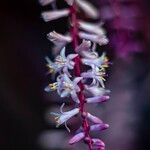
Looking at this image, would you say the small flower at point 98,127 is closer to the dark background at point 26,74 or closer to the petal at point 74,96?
the petal at point 74,96

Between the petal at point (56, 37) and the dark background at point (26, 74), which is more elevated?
the petal at point (56, 37)

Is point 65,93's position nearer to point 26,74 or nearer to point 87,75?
point 87,75

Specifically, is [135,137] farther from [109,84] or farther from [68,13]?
[68,13]

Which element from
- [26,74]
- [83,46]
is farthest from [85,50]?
[26,74]

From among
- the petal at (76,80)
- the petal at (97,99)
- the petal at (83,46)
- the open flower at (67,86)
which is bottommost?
the petal at (97,99)

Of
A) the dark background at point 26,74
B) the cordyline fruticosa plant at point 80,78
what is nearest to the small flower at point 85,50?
the cordyline fruticosa plant at point 80,78

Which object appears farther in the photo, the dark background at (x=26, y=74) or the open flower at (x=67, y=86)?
the dark background at (x=26, y=74)
